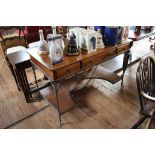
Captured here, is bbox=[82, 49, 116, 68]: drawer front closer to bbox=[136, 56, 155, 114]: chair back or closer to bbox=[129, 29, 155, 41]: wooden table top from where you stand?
bbox=[136, 56, 155, 114]: chair back

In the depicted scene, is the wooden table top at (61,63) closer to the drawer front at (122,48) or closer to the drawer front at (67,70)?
the drawer front at (67,70)

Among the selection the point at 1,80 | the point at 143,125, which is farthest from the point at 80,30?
the point at 1,80

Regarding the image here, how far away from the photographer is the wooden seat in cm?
136

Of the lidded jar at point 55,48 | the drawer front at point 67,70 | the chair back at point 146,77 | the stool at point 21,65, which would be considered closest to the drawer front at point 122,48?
the chair back at point 146,77

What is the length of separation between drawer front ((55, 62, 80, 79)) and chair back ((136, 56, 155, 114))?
568 millimetres

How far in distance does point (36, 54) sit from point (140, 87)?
1.06m

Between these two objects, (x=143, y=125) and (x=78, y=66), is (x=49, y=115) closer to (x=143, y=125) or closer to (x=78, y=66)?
(x=78, y=66)

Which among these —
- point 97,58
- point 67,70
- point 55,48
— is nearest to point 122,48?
point 97,58

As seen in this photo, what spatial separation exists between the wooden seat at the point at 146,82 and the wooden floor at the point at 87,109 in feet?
1.35

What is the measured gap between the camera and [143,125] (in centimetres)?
173

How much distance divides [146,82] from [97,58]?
0.55 m

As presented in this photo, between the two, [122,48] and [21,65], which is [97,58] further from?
[21,65]

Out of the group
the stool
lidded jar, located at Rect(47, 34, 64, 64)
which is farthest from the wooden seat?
the stool
